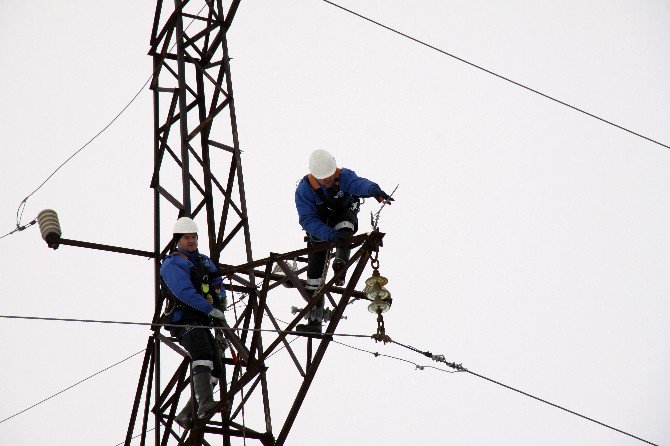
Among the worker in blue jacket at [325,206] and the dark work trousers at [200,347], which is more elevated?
the worker in blue jacket at [325,206]

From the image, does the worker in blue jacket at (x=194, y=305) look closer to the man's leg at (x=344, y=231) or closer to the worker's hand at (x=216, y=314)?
the worker's hand at (x=216, y=314)

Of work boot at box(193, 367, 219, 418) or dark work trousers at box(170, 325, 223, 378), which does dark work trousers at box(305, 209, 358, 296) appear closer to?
dark work trousers at box(170, 325, 223, 378)

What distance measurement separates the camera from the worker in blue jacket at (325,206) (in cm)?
1093

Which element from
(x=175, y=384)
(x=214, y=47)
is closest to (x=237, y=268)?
(x=175, y=384)

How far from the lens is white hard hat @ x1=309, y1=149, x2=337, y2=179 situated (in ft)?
35.8

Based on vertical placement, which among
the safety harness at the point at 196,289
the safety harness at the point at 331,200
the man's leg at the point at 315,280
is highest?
the safety harness at the point at 331,200

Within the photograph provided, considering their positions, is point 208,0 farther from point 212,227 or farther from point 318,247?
point 318,247

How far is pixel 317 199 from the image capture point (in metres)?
11.2

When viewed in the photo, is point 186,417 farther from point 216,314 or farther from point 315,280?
point 315,280

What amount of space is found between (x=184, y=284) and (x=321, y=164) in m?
2.12

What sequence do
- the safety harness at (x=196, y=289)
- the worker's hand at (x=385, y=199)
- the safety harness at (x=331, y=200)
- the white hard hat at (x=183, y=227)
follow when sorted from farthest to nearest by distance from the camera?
1. the white hard hat at (x=183, y=227)
2. the safety harness at (x=331, y=200)
3. the safety harness at (x=196, y=289)
4. the worker's hand at (x=385, y=199)

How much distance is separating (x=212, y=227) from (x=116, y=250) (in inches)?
55.2

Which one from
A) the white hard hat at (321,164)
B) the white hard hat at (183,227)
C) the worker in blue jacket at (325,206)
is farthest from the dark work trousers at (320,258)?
the white hard hat at (183,227)

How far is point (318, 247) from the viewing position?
10.2 meters
